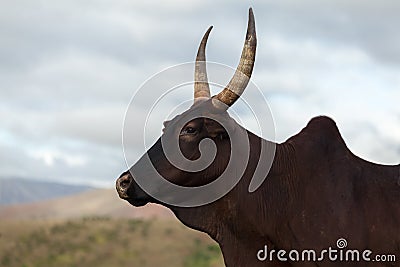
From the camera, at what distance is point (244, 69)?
815 centimetres

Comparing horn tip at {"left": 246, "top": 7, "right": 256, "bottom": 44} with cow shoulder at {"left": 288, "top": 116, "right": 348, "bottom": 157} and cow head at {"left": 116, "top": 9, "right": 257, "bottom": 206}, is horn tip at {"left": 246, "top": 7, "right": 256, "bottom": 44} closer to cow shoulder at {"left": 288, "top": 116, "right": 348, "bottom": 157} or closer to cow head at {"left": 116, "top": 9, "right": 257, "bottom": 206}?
cow head at {"left": 116, "top": 9, "right": 257, "bottom": 206}

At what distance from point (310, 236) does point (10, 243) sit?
27.9 metres

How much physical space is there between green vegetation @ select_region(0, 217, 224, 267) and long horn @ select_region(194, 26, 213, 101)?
21.4m

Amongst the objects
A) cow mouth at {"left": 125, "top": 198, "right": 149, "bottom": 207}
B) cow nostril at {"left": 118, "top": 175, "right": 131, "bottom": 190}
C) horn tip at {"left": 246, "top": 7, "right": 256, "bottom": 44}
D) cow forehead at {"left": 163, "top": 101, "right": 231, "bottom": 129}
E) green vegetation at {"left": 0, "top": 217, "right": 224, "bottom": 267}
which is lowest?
cow mouth at {"left": 125, "top": 198, "right": 149, "bottom": 207}

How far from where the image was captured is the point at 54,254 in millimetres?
33156

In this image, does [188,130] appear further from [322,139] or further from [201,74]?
[322,139]

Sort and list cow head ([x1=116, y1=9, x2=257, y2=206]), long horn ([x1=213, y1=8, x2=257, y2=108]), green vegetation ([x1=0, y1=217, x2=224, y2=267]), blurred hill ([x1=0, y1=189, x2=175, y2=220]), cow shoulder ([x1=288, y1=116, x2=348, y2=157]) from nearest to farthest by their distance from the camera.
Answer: long horn ([x1=213, y1=8, x2=257, y2=108]) → cow shoulder ([x1=288, y1=116, x2=348, y2=157]) → cow head ([x1=116, y1=9, x2=257, y2=206]) → green vegetation ([x1=0, y1=217, x2=224, y2=267]) → blurred hill ([x1=0, y1=189, x2=175, y2=220])

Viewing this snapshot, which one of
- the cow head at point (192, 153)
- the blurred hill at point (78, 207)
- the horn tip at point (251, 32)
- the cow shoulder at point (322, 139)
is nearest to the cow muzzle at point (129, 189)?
the cow head at point (192, 153)

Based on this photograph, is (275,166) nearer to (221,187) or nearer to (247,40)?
(221,187)

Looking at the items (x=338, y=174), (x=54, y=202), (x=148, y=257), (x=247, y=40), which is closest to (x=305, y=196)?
(x=338, y=174)

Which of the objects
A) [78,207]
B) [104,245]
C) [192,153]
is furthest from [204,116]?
[78,207]

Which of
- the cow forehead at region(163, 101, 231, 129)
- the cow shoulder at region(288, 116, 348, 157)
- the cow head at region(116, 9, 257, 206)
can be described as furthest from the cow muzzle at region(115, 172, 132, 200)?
the cow shoulder at region(288, 116, 348, 157)

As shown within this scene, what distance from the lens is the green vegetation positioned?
31708 mm

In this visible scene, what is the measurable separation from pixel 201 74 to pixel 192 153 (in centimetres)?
104
